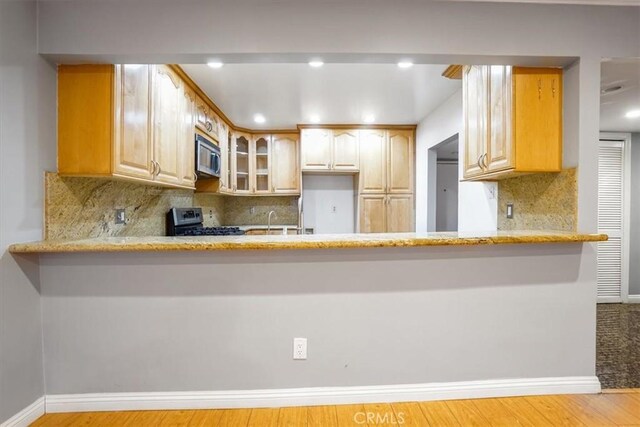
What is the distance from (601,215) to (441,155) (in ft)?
8.22

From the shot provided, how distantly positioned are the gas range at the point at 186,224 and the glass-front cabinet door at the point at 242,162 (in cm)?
118

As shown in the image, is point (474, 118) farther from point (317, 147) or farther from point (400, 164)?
point (317, 147)

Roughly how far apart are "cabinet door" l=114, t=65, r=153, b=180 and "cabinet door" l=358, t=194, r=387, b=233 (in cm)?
301

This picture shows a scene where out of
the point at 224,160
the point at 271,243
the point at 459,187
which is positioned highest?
the point at 224,160

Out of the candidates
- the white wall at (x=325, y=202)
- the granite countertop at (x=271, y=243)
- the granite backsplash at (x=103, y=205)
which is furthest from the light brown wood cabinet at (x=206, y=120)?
the granite countertop at (x=271, y=243)

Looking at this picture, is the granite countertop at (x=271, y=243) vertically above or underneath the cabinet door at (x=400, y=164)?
underneath

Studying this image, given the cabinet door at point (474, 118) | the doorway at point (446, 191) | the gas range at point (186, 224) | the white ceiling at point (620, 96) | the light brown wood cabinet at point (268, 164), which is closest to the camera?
the white ceiling at point (620, 96)

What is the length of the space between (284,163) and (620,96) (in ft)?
12.4

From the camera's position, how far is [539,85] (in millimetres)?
1872

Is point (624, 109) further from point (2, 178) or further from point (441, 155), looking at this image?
point (2, 178)

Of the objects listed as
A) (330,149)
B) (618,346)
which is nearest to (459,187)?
(618,346)

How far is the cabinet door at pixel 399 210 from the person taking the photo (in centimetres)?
450

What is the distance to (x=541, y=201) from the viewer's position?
2.07 metres

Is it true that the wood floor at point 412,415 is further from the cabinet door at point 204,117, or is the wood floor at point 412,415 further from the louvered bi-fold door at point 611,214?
the louvered bi-fold door at point 611,214
